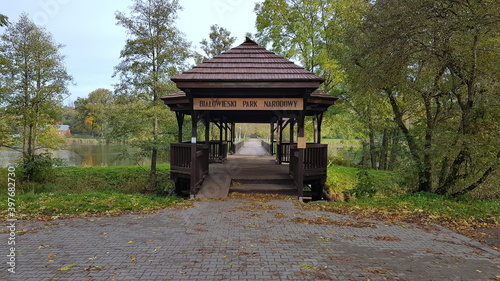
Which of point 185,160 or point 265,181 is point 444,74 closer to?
point 265,181

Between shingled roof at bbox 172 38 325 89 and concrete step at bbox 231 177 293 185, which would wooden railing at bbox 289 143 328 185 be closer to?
concrete step at bbox 231 177 293 185

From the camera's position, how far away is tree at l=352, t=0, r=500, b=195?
7.62 meters

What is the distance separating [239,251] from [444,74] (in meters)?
8.68

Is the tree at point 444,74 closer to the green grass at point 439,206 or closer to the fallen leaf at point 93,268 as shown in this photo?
the green grass at point 439,206

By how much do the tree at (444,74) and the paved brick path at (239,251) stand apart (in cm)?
402

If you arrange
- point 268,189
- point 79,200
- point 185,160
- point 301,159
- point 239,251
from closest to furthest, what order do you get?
1. point 239,251
2. point 79,200
3. point 301,159
4. point 268,189
5. point 185,160

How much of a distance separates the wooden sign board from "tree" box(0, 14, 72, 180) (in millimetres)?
9893

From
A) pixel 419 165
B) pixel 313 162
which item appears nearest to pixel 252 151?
pixel 313 162

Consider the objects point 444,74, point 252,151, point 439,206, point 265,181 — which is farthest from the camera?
point 252,151

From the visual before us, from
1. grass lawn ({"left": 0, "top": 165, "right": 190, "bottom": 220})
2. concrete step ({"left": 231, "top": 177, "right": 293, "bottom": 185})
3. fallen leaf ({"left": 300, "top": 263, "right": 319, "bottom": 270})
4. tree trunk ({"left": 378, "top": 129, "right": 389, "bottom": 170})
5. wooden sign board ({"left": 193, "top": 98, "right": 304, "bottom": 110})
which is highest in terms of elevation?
wooden sign board ({"left": 193, "top": 98, "right": 304, "bottom": 110})

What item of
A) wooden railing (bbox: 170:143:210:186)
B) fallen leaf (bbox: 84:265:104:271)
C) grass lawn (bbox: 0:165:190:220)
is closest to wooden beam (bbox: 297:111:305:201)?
wooden railing (bbox: 170:143:210:186)

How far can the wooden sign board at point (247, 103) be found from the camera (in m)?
8.66

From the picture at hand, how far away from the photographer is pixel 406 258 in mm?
4195

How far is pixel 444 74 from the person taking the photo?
30.0ft
